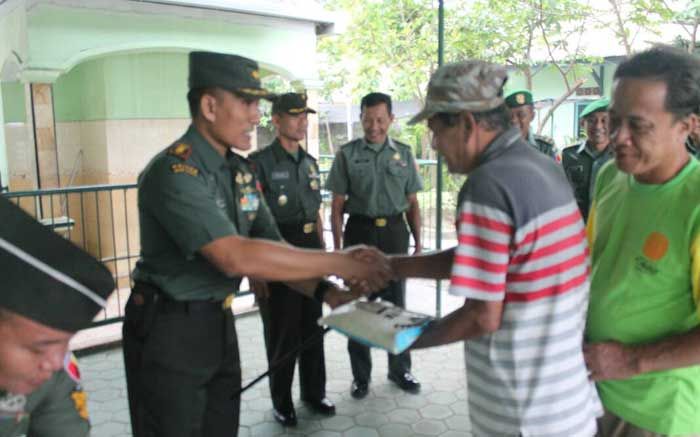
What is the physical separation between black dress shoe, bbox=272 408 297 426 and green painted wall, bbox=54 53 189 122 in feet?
Answer: 16.3

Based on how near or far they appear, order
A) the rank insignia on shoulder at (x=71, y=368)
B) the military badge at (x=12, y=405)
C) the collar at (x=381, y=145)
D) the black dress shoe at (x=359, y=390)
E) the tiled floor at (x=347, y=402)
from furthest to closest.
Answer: the collar at (x=381, y=145), the black dress shoe at (x=359, y=390), the tiled floor at (x=347, y=402), the rank insignia on shoulder at (x=71, y=368), the military badge at (x=12, y=405)

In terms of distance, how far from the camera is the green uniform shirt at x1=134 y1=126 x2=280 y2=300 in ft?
6.57

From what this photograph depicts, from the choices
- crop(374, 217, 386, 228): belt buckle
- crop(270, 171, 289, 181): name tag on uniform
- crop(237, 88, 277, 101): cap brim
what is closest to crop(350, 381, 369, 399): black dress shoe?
crop(374, 217, 386, 228): belt buckle

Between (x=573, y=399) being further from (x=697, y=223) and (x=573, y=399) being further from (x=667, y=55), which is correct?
(x=667, y=55)

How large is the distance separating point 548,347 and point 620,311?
263mm

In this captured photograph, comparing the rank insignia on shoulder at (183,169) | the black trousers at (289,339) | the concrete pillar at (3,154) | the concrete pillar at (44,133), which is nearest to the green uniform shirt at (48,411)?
the rank insignia on shoulder at (183,169)

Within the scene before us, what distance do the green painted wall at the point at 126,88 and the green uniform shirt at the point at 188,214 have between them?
5.63 meters

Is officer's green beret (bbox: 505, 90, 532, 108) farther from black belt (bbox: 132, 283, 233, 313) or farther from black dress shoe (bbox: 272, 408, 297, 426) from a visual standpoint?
black belt (bbox: 132, 283, 233, 313)

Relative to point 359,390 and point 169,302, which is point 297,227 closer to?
point 359,390

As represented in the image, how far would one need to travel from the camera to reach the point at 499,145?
1585 millimetres

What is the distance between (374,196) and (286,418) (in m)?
1.57

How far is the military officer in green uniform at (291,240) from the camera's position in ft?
12.2

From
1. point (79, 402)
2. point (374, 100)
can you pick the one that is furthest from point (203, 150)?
point (374, 100)

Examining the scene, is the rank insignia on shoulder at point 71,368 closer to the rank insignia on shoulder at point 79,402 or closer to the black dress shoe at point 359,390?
the rank insignia on shoulder at point 79,402
